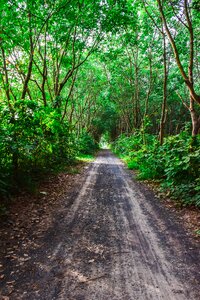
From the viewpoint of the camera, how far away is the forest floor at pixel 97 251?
3254mm

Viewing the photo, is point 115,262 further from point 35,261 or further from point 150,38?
point 150,38

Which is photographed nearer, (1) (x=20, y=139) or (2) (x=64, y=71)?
(1) (x=20, y=139)

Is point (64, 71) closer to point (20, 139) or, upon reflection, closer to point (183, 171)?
point (20, 139)

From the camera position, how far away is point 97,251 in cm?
431

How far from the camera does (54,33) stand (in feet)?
45.2

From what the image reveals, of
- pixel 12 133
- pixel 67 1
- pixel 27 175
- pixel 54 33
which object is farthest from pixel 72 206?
pixel 54 33

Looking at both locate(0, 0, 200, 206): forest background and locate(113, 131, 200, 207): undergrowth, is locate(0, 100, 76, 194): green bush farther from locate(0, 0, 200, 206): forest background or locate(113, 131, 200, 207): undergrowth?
locate(113, 131, 200, 207): undergrowth

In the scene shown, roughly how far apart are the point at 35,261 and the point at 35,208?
9.49ft

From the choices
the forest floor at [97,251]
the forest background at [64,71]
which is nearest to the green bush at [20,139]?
the forest background at [64,71]

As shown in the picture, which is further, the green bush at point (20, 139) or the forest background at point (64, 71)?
the forest background at point (64, 71)

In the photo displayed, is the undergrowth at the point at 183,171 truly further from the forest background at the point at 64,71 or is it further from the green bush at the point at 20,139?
the green bush at the point at 20,139

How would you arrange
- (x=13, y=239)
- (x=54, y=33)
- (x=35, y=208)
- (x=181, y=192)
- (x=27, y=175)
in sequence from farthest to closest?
(x=54, y=33), (x=27, y=175), (x=181, y=192), (x=35, y=208), (x=13, y=239)

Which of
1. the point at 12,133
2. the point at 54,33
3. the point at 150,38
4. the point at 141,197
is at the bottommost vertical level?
the point at 141,197

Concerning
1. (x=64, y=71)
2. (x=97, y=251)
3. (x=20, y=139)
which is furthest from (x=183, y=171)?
(x=64, y=71)
